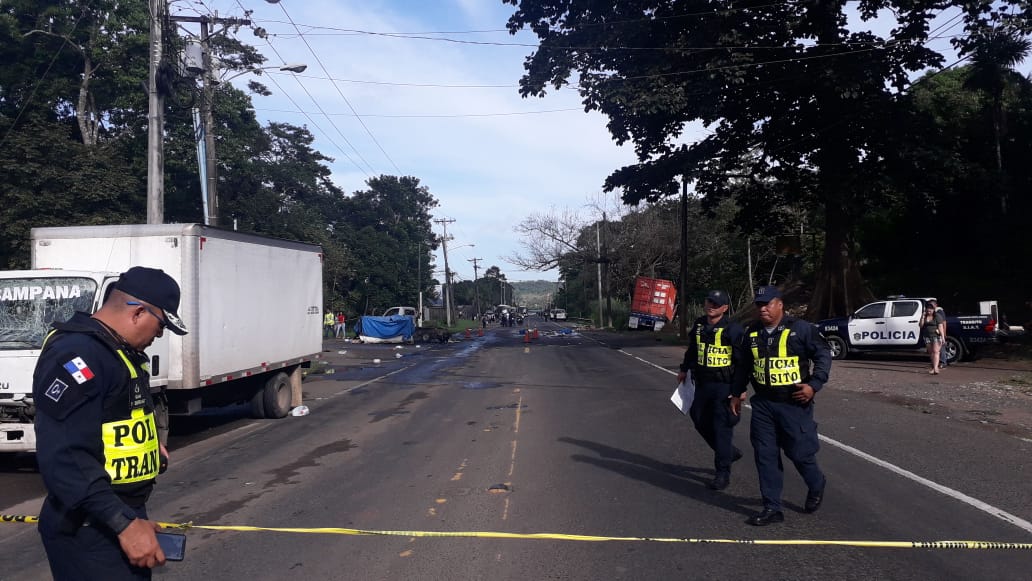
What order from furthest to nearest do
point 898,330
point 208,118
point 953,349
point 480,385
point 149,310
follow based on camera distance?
1. point 898,330
2. point 953,349
3. point 208,118
4. point 480,385
5. point 149,310

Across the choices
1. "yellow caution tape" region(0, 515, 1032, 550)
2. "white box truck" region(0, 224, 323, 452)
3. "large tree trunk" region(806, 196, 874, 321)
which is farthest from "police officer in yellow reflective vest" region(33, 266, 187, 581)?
"large tree trunk" region(806, 196, 874, 321)

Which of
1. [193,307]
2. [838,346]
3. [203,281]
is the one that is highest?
[203,281]

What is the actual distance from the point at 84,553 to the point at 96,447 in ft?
1.27

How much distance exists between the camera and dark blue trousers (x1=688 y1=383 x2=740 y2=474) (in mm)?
6883

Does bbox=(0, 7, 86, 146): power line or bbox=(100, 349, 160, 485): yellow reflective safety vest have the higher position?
bbox=(0, 7, 86, 146): power line

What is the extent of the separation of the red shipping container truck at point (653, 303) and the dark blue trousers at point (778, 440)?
1575 inches

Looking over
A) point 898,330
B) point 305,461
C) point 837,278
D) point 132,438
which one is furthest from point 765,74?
point 132,438

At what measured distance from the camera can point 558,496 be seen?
7035 mm

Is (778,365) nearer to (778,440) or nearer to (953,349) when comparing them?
(778,440)

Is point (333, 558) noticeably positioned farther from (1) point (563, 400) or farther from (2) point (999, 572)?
(1) point (563, 400)

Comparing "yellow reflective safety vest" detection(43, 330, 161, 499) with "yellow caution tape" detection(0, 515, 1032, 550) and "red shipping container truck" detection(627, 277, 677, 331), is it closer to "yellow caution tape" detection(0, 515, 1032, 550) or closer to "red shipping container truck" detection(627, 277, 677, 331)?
"yellow caution tape" detection(0, 515, 1032, 550)

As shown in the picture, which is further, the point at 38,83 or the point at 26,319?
the point at 38,83

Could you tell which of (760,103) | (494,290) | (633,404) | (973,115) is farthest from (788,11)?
(494,290)

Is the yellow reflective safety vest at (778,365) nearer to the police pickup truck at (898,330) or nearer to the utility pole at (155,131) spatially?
the utility pole at (155,131)
